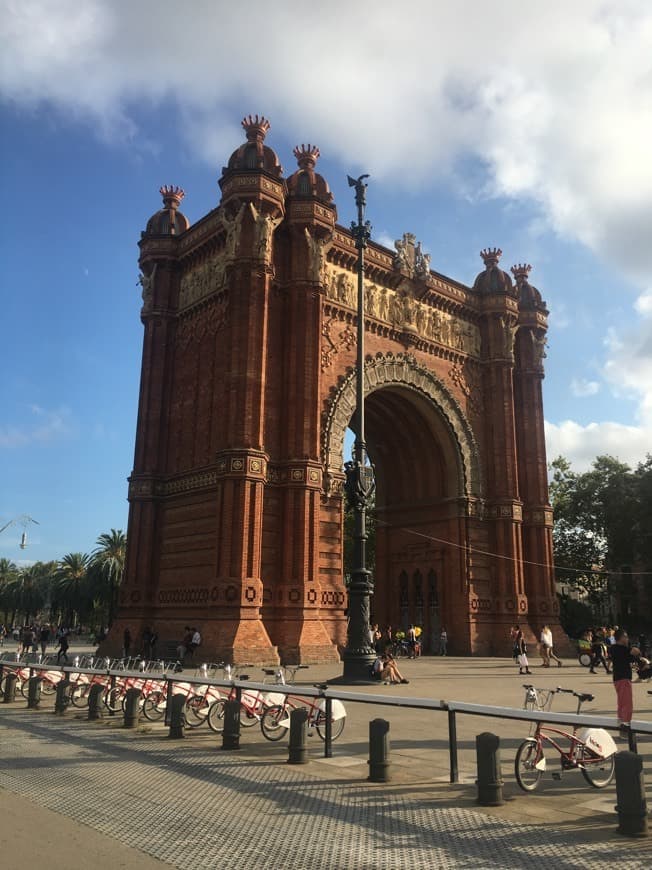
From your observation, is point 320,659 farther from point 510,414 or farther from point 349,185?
point 510,414

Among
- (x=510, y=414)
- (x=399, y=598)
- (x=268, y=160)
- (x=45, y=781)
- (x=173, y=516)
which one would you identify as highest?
Answer: (x=268, y=160)

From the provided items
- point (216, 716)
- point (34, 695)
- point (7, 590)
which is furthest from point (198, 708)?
point (7, 590)

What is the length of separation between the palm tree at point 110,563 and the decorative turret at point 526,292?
3312 centimetres

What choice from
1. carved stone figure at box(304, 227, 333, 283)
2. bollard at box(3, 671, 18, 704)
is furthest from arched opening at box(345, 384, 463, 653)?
bollard at box(3, 671, 18, 704)

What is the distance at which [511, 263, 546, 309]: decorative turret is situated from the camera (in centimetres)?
4256

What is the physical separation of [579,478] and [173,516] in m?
38.3

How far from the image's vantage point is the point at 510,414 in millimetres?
39344

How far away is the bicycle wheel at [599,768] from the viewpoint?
27.6 ft

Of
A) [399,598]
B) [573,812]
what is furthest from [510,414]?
[573,812]

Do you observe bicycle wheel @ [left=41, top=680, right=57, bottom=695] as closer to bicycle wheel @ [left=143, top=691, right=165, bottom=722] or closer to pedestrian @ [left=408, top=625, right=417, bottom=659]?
bicycle wheel @ [left=143, top=691, right=165, bottom=722]

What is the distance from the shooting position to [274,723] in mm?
11781

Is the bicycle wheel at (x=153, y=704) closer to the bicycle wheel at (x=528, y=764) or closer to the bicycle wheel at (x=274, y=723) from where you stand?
the bicycle wheel at (x=274, y=723)

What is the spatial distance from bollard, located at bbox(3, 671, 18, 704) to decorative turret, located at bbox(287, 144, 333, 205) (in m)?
22.5

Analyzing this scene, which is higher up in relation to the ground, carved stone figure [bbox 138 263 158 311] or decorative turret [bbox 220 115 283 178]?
decorative turret [bbox 220 115 283 178]
